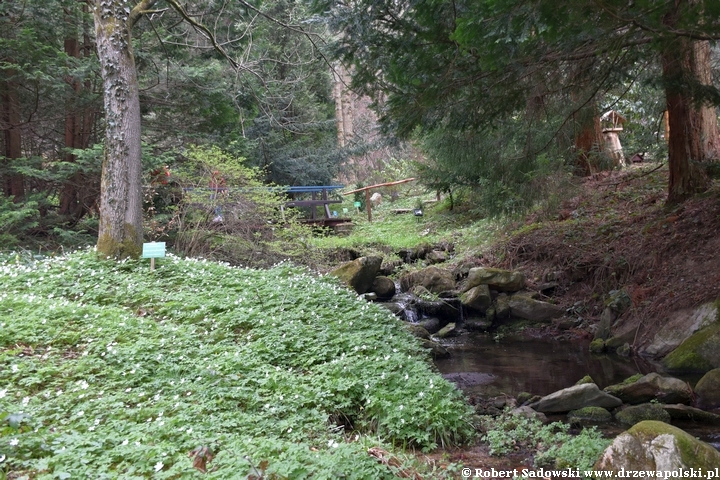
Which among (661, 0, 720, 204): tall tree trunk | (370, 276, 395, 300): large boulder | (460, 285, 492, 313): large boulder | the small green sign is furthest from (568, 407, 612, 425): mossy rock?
(370, 276, 395, 300): large boulder

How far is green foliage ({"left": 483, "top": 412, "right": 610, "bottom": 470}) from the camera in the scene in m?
4.32

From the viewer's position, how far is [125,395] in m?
4.07

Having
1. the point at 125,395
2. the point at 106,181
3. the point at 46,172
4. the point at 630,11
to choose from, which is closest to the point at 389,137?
the point at 630,11

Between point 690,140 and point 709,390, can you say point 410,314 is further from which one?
point 690,140

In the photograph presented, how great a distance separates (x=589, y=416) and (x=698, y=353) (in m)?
2.45

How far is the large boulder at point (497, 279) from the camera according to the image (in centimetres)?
1113

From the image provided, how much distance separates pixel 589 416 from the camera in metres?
5.79

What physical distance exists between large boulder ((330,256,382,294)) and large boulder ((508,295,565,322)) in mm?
3156

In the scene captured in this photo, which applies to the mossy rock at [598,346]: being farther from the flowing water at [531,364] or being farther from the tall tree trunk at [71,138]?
the tall tree trunk at [71,138]

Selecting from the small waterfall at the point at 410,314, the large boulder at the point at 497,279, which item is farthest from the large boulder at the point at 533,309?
the small waterfall at the point at 410,314

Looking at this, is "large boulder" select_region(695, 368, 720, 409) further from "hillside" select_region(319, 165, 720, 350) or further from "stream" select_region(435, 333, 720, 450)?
"hillside" select_region(319, 165, 720, 350)

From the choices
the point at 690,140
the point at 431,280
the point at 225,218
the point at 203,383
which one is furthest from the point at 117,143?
the point at 690,140

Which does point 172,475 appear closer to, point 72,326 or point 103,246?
point 72,326

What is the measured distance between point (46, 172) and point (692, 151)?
40.9 feet
